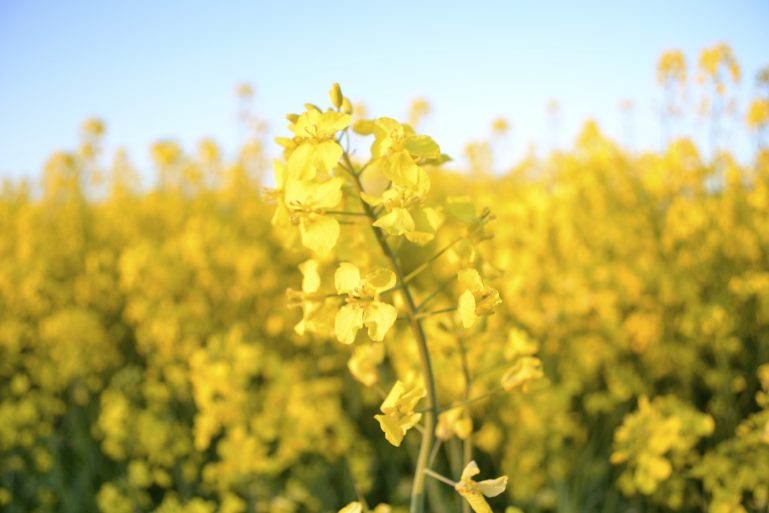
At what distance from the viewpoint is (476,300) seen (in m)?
1.02

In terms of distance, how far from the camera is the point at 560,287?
3.50 meters

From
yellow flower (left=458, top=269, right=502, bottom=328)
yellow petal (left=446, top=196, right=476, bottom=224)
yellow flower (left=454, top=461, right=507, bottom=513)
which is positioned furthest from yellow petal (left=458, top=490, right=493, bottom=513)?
yellow petal (left=446, top=196, right=476, bottom=224)

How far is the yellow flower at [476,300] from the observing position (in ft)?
3.27

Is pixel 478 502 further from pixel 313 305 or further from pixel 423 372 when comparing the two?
pixel 313 305

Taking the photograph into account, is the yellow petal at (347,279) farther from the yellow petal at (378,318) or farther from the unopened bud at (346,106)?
the unopened bud at (346,106)

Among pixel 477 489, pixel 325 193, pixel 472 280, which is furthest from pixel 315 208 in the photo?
pixel 477 489

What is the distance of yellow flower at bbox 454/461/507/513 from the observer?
0.94m

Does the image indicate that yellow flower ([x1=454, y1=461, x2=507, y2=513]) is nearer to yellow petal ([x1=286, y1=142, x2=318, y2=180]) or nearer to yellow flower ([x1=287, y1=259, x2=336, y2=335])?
yellow flower ([x1=287, y1=259, x2=336, y2=335])

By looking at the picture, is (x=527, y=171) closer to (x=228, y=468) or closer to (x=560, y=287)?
(x=560, y=287)

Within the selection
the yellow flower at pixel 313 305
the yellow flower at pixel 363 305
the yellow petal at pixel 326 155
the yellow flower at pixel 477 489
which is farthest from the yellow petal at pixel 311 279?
the yellow flower at pixel 477 489

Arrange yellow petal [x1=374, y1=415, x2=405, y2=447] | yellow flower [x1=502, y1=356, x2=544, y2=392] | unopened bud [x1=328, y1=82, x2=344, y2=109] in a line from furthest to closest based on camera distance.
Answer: yellow flower [x1=502, y1=356, x2=544, y2=392]
unopened bud [x1=328, y1=82, x2=344, y2=109]
yellow petal [x1=374, y1=415, x2=405, y2=447]

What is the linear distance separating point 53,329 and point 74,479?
42.1 inches

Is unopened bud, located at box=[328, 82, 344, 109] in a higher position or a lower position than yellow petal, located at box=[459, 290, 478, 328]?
higher

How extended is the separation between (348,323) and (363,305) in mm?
38
